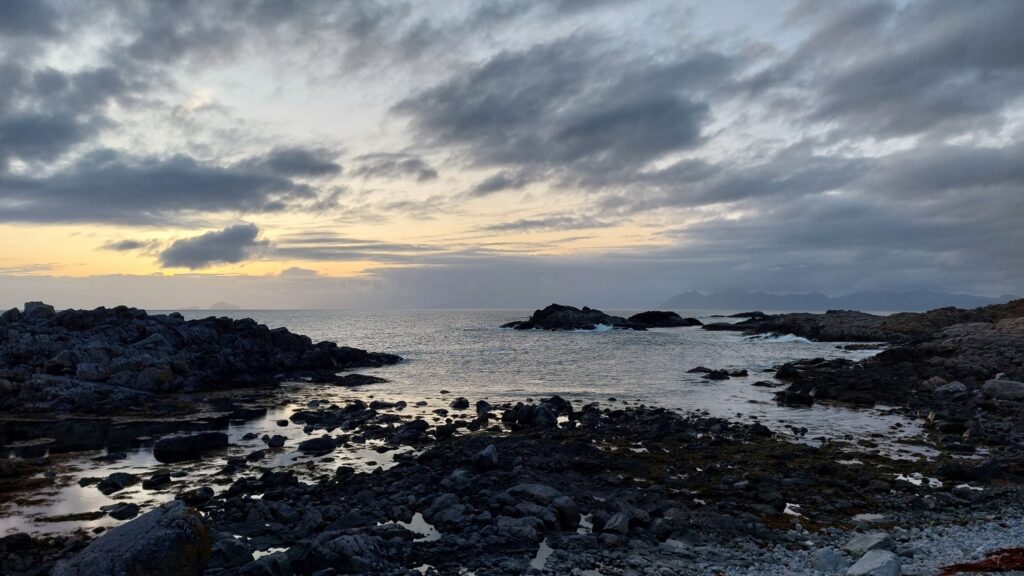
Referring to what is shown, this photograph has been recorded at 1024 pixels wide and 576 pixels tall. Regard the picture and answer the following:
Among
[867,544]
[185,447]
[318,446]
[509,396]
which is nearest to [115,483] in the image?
[185,447]

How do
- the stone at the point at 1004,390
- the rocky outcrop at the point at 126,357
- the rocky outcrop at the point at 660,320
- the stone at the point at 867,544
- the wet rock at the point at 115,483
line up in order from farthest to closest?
the rocky outcrop at the point at 660,320
the rocky outcrop at the point at 126,357
the stone at the point at 1004,390
the wet rock at the point at 115,483
the stone at the point at 867,544

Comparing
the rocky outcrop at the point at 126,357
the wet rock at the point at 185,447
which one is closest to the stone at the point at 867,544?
the wet rock at the point at 185,447

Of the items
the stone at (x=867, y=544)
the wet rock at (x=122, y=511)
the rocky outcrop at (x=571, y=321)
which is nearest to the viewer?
the stone at (x=867, y=544)

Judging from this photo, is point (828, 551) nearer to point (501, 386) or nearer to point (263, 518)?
point (263, 518)

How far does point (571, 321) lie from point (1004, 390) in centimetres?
11772

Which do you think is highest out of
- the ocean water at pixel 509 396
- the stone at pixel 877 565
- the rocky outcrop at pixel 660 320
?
the rocky outcrop at pixel 660 320

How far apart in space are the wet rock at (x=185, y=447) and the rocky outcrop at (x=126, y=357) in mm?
15199

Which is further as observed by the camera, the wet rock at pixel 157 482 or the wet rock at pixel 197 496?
the wet rock at pixel 157 482

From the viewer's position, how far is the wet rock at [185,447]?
2615cm

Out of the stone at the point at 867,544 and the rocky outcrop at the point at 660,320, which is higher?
the rocky outcrop at the point at 660,320

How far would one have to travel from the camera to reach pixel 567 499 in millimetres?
17672

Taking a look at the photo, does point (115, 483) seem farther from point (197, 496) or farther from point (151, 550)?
point (151, 550)

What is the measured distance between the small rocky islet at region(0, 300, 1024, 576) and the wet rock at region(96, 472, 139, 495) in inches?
3.8

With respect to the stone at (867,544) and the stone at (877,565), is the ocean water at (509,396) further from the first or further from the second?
the stone at (877,565)
